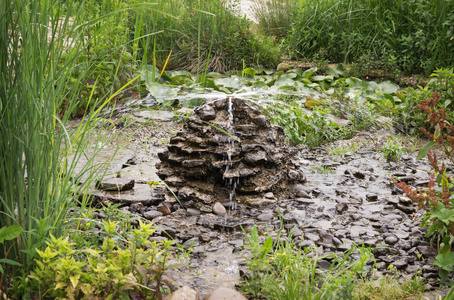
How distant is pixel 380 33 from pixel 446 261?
19.5 ft

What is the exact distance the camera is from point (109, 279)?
1551 millimetres

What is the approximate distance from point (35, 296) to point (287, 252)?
1153 mm

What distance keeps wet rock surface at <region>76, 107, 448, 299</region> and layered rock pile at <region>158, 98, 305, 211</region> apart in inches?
0.7

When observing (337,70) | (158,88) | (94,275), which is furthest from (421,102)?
(94,275)

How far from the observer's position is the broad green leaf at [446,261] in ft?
6.62

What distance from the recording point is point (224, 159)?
3.20 meters

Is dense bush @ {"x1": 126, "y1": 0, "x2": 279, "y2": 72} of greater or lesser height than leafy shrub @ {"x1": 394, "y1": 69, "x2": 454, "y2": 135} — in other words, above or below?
above

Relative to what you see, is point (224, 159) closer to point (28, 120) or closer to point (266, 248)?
point (266, 248)

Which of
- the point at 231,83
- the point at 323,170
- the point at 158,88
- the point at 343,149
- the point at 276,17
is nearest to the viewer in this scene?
the point at 323,170

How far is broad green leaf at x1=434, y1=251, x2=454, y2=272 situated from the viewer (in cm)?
202

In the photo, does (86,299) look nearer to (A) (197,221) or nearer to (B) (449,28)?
(A) (197,221)

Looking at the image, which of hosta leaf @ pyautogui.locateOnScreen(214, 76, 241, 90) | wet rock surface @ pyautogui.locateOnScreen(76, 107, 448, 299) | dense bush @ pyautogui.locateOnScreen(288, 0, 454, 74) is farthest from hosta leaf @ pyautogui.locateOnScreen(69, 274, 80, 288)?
dense bush @ pyautogui.locateOnScreen(288, 0, 454, 74)

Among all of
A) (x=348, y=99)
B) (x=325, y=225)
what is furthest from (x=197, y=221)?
(x=348, y=99)

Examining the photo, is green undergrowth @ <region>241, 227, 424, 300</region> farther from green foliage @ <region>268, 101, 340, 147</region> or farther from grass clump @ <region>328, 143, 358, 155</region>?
green foliage @ <region>268, 101, 340, 147</region>
